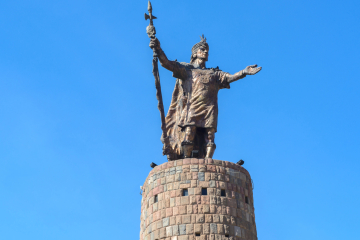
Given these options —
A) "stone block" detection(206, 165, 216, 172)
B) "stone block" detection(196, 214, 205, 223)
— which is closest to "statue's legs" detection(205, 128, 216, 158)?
"stone block" detection(206, 165, 216, 172)

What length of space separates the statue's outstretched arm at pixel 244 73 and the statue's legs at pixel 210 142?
96.2 inches

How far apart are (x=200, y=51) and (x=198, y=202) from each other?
774cm

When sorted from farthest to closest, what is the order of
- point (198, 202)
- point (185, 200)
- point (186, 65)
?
point (186, 65), point (185, 200), point (198, 202)

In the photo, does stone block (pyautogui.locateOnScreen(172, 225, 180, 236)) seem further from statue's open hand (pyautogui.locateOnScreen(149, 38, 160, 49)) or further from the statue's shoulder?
the statue's shoulder

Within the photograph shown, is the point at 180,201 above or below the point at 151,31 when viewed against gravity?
below

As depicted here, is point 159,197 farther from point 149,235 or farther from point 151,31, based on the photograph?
point 151,31

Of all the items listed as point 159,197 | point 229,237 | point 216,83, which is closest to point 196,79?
point 216,83

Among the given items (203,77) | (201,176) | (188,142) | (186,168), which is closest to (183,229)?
(201,176)

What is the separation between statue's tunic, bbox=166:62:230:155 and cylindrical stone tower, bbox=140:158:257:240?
217cm

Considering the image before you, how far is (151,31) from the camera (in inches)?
925

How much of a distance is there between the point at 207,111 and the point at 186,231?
18.5 feet

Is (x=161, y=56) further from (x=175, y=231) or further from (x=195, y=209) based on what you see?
(x=175, y=231)

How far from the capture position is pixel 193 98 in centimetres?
2464

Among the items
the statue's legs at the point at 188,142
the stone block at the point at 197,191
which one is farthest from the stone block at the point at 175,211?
the statue's legs at the point at 188,142
